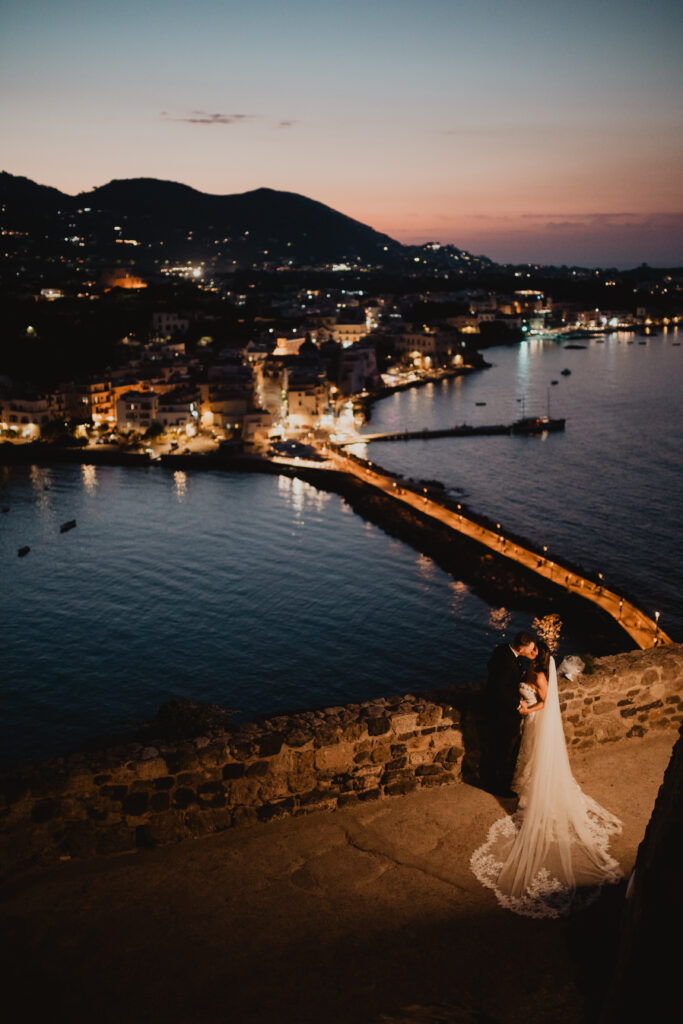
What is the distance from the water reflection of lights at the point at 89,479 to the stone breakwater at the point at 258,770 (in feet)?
132

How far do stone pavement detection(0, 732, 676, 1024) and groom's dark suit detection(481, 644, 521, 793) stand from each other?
0.74 feet

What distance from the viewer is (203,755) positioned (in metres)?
4.32

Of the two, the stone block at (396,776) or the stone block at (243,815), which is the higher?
the stone block at (396,776)

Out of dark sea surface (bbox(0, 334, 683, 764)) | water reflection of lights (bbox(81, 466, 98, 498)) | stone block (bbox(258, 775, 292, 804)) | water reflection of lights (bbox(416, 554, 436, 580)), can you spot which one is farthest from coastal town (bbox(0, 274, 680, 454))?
stone block (bbox(258, 775, 292, 804))

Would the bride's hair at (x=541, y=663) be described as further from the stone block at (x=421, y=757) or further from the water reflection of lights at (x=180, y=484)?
the water reflection of lights at (x=180, y=484)

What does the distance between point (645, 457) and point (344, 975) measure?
1878 inches

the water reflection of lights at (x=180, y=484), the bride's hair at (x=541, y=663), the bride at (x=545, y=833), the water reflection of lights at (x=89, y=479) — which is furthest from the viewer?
the water reflection of lights at (x=89, y=479)

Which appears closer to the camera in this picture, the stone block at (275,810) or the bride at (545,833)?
the bride at (545,833)

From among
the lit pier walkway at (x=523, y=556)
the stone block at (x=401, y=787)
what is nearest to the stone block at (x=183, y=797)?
the stone block at (x=401, y=787)

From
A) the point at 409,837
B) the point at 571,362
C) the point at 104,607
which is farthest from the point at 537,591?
the point at 571,362

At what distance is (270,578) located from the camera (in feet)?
94.9

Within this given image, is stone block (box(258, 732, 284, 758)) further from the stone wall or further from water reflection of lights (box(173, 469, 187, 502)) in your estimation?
water reflection of lights (box(173, 469, 187, 502))

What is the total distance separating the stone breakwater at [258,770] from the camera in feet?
13.5

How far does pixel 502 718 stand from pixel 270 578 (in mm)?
24535
